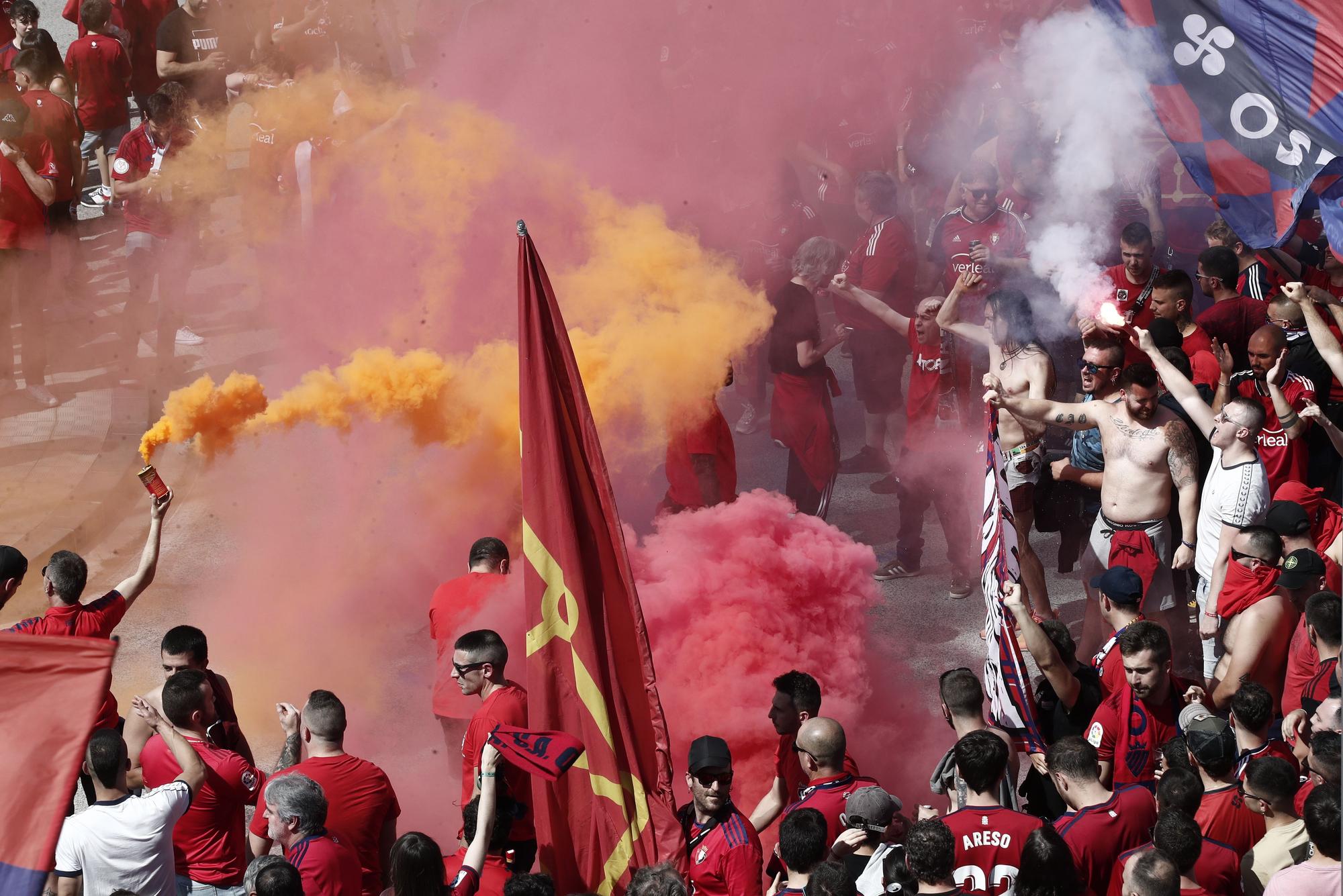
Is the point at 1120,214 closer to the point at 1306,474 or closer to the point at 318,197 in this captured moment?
the point at 1306,474

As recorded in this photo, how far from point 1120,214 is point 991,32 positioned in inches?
78.5

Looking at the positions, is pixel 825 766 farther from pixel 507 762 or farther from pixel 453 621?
pixel 453 621

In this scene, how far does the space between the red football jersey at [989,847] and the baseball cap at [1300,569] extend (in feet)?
6.85

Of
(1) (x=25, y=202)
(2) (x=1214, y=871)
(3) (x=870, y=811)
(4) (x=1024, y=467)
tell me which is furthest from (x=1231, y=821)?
(1) (x=25, y=202)

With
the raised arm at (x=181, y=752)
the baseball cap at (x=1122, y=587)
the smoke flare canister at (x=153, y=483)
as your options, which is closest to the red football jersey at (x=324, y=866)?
the raised arm at (x=181, y=752)

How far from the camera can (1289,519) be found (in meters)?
6.41

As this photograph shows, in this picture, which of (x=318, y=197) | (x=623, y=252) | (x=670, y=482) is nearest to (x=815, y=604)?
(x=670, y=482)

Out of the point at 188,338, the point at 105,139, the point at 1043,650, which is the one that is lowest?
the point at 1043,650

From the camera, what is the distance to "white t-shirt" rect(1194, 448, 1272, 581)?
22.2 ft

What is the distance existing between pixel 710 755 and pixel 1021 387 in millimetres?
3635

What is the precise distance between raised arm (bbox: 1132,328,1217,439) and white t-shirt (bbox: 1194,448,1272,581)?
185mm

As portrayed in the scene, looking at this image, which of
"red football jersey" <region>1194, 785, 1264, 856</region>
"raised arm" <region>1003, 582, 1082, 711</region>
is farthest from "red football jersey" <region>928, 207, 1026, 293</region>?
"red football jersey" <region>1194, 785, 1264, 856</region>

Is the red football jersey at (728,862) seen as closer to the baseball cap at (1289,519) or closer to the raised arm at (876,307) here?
the baseball cap at (1289,519)

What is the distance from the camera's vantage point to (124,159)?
11398mm
